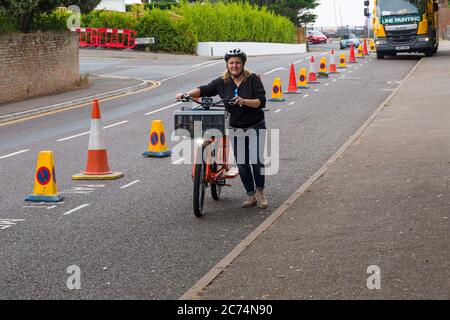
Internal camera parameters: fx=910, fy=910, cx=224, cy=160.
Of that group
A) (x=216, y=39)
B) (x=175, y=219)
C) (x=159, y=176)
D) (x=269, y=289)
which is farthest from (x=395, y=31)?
(x=269, y=289)

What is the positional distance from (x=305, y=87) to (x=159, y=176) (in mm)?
16170

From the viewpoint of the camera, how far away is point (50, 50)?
1113 inches

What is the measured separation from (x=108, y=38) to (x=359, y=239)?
45.6m

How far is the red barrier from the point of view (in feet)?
169

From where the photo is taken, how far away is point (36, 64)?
27250mm

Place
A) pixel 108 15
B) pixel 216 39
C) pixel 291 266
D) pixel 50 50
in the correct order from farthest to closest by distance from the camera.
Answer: pixel 216 39 → pixel 108 15 → pixel 50 50 → pixel 291 266

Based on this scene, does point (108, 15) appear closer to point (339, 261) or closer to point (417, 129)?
point (417, 129)

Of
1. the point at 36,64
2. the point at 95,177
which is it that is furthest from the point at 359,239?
the point at 36,64

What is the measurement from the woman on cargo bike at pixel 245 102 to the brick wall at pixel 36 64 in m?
16.5

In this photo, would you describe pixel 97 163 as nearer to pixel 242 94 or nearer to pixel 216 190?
pixel 216 190
